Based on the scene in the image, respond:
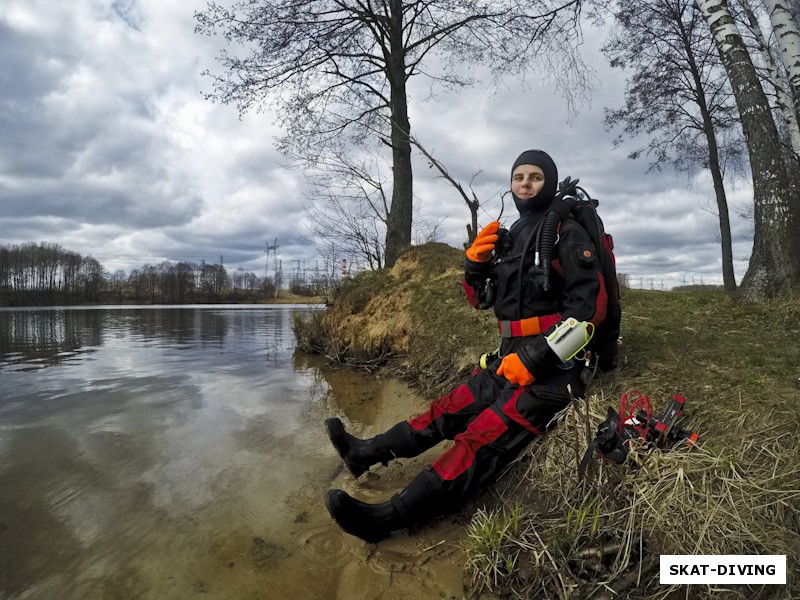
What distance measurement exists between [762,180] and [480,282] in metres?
4.59

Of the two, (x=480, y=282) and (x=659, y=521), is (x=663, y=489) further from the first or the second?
(x=480, y=282)

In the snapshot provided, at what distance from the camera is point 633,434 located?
7.77 feet

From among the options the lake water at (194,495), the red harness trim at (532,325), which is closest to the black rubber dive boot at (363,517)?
the lake water at (194,495)

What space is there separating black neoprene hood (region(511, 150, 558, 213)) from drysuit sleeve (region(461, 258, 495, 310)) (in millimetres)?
598

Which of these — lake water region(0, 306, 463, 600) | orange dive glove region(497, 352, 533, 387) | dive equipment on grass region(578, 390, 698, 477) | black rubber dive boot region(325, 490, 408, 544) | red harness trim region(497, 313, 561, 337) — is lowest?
lake water region(0, 306, 463, 600)

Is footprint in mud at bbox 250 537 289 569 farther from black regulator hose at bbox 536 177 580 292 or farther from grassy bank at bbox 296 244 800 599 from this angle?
black regulator hose at bbox 536 177 580 292

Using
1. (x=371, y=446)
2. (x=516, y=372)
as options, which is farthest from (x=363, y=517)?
(x=516, y=372)

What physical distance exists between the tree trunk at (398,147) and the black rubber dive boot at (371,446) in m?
7.64

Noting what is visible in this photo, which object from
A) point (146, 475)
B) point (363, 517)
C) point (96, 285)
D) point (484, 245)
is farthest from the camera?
point (96, 285)

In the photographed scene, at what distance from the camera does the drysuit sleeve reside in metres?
3.23

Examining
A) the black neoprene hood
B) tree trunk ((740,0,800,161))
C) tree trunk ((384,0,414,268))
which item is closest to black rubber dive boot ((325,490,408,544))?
the black neoprene hood

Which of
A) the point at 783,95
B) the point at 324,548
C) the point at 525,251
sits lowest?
the point at 324,548

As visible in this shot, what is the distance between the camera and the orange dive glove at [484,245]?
3109mm

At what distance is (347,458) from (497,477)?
1158mm
